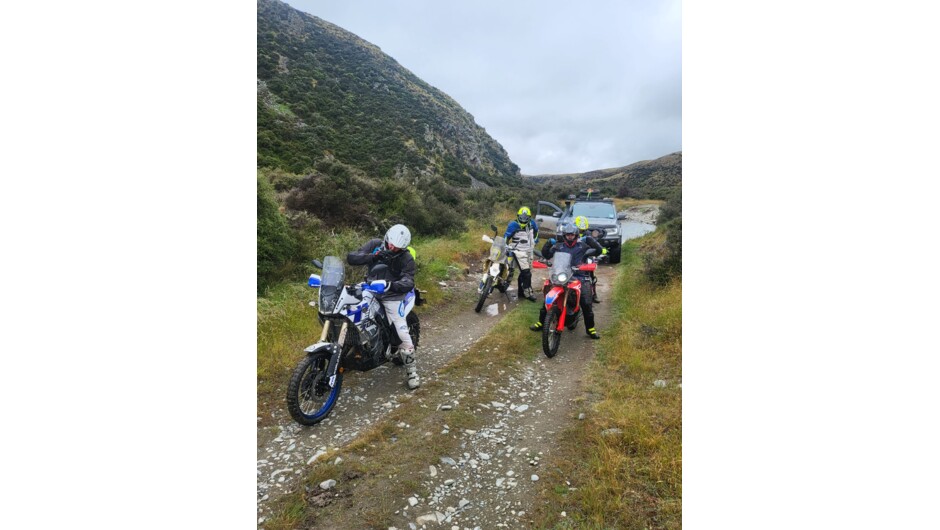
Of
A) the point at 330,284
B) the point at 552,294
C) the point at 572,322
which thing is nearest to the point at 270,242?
the point at 330,284

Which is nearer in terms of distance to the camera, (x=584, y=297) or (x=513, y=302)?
(x=584, y=297)

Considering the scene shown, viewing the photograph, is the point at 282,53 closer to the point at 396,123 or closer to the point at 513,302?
the point at 396,123

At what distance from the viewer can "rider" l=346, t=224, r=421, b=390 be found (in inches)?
175

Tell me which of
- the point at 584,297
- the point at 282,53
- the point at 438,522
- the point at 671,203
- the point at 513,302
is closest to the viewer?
the point at 438,522

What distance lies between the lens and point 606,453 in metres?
3.14

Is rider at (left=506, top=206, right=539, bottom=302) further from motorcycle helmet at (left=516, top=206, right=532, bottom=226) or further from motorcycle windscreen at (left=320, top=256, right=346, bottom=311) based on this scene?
motorcycle windscreen at (left=320, top=256, right=346, bottom=311)

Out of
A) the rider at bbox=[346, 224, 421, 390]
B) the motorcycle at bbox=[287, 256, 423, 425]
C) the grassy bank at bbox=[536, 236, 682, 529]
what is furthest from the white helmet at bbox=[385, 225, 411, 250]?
the grassy bank at bbox=[536, 236, 682, 529]

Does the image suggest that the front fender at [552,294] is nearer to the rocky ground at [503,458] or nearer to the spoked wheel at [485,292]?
the rocky ground at [503,458]

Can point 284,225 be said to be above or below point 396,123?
below

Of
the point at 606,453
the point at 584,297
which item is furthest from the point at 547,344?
the point at 606,453

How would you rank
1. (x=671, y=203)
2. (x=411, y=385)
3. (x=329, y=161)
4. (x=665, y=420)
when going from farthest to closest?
1. (x=671, y=203)
2. (x=329, y=161)
3. (x=411, y=385)
4. (x=665, y=420)

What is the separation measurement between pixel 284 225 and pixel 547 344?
494cm

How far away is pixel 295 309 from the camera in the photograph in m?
6.02

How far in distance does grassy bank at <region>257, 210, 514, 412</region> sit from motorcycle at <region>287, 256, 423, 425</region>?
1.52ft
